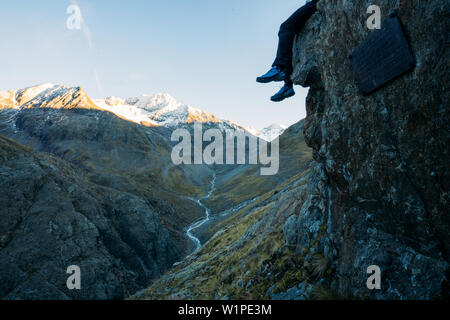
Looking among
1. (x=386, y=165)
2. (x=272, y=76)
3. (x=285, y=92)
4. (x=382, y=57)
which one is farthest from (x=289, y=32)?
(x=386, y=165)

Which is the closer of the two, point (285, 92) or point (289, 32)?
point (289, 32)

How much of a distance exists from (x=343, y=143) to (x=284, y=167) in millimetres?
99323

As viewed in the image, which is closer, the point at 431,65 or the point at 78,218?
the point at 431,65

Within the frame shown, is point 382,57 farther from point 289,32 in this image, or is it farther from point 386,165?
point 289,32

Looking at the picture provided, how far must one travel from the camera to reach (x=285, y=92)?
1306 centimetres

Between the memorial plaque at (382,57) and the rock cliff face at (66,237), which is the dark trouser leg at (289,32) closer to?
the memorial plaque at (382,57)

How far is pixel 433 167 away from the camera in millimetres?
5301

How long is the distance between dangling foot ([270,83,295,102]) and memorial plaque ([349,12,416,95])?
523 cm

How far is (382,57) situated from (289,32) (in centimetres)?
565

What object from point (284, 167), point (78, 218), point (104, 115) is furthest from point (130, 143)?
point (78, 218)

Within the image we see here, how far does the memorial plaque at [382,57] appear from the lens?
585 centimetres

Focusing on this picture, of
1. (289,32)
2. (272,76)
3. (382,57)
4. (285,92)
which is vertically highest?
(289,32)

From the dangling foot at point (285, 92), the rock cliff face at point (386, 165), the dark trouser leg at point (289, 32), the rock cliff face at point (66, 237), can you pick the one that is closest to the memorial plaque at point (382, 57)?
the rock cliff face at point (386, 165)
